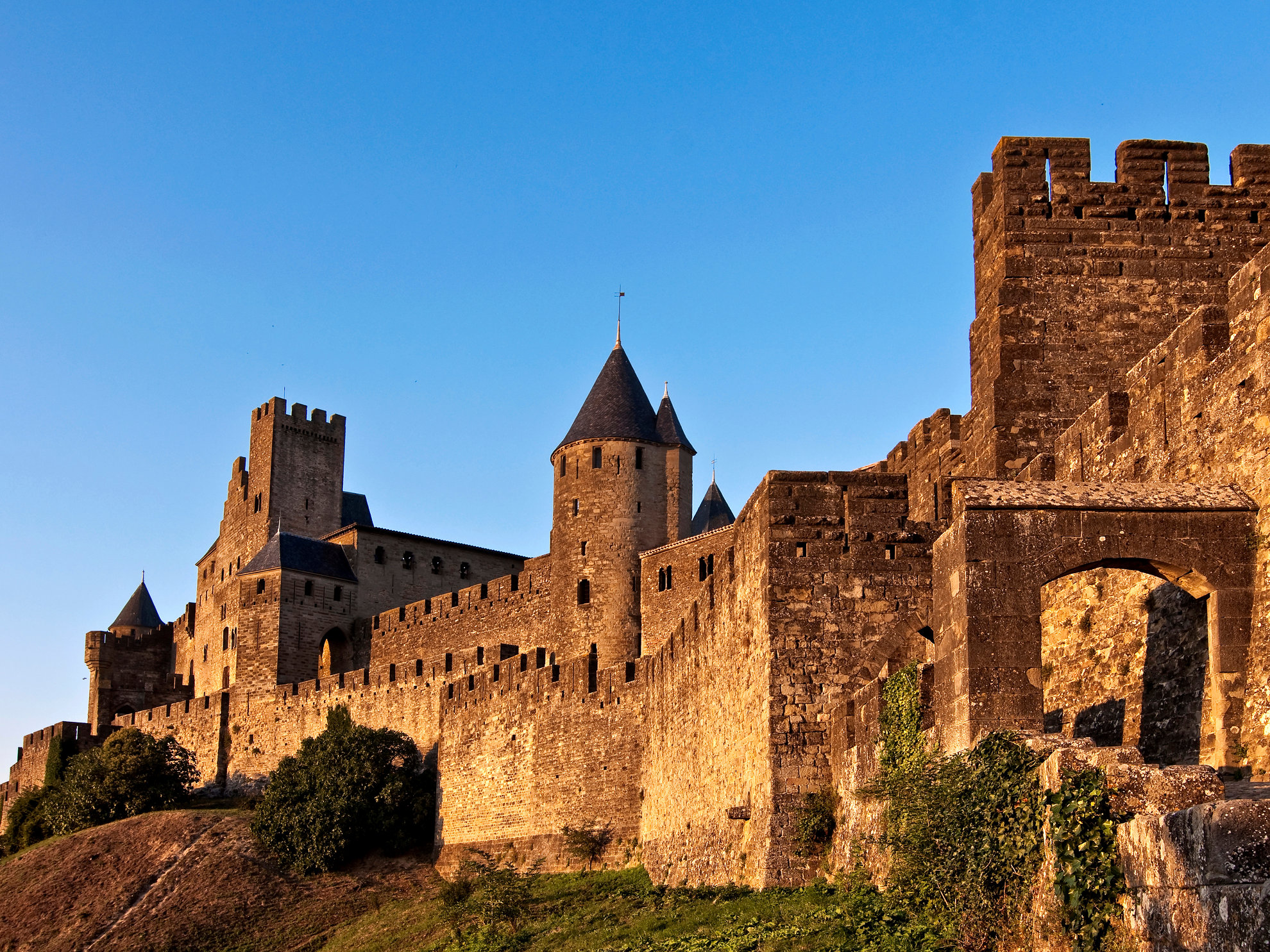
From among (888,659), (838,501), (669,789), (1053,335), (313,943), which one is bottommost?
(313,943)

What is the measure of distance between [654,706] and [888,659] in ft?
37.2

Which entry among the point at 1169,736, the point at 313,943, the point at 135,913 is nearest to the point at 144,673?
the point at 135,913

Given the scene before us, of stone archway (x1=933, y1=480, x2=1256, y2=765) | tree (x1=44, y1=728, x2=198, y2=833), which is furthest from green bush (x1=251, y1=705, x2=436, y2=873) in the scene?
stone archway (x1=933, y1=480, x2=1256, y2=765)

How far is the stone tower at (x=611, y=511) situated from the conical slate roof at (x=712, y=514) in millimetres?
7210

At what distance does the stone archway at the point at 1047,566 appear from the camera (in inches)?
450

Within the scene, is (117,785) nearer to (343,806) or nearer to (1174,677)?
(343,806)

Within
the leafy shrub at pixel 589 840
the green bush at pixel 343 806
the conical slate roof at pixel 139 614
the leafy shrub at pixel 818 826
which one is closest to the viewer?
the leafy shrub at pixel 818 826

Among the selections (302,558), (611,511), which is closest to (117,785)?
(302,558)

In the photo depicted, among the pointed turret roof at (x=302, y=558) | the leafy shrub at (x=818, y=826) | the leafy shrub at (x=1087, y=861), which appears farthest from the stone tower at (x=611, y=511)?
the leafy shrub at (x=1087, y=861)

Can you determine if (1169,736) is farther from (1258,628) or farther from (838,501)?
(838,501)

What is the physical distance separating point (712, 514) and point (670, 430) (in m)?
8.48

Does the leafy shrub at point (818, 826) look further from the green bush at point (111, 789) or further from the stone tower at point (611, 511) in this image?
the green bush at point (111, 789)

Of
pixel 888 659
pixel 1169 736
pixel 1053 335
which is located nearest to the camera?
pixel 1169 736

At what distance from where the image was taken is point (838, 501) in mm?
16984
